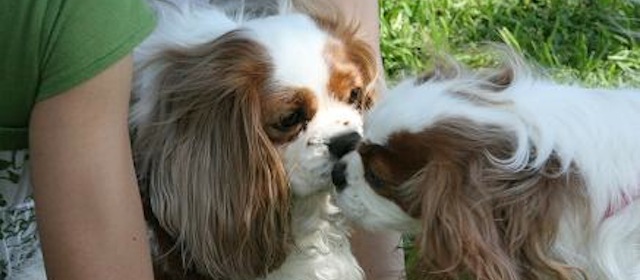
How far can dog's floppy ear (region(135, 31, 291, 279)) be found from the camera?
240cm

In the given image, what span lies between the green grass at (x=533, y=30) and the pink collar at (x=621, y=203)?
51.9 inches

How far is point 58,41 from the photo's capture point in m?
2.00

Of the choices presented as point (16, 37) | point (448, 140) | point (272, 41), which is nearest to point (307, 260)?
point (272, 41)

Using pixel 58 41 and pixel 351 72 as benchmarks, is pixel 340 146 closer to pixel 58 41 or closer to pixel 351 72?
pixel 351 72

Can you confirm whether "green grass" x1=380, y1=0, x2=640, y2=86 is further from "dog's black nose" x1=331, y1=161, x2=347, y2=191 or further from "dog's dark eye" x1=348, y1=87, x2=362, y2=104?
"dog's black nose" x1=331, y1=161, x2=347, y2=191

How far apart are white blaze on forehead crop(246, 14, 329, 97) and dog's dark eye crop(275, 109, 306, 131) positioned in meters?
0.05

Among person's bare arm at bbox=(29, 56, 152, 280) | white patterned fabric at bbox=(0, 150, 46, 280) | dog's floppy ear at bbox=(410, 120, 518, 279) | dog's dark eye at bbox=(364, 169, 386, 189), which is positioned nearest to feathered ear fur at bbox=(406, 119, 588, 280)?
dog's floppy ear at bbox=(410, 120, 518, 279)

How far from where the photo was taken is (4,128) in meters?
2.15

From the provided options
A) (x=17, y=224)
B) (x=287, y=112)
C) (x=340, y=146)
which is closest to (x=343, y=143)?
(x=340, y=146)

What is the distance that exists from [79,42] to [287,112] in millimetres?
511

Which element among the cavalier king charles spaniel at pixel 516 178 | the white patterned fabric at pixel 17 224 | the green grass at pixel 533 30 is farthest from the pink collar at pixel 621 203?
the green grass at pixel 533 30

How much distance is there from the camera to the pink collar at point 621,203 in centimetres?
204

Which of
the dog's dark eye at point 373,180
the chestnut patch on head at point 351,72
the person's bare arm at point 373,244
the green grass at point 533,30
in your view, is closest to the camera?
the dog's dark eye at point 373,180

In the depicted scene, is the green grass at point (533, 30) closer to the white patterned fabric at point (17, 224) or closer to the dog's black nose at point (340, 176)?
the dog's black nose at point (340, 176)
